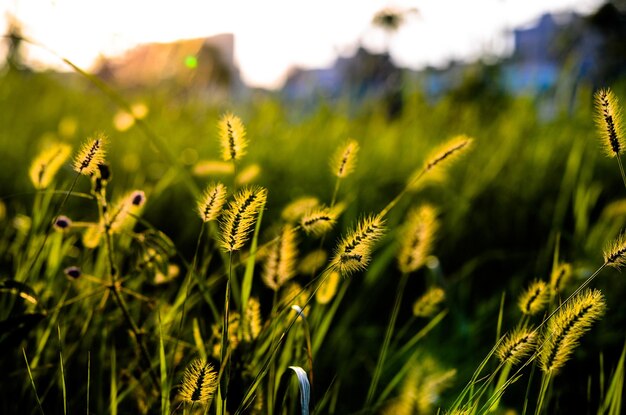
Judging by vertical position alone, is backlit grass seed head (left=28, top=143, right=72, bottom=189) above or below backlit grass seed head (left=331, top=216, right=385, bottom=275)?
above

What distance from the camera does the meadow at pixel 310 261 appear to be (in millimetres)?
837

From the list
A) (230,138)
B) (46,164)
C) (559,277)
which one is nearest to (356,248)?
(230,138)

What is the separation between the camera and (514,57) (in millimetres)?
3910

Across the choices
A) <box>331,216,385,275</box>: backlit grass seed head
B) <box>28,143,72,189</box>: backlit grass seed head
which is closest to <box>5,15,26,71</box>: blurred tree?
<box>28,143,72,189</box>: backlit grass seed head

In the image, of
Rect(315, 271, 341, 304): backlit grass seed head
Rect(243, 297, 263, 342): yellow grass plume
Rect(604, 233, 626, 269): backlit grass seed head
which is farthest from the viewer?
Rect(315, 271, 341, 304): backlit grass seed head

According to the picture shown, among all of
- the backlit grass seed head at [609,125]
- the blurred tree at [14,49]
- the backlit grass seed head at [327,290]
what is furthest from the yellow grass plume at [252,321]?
the blurred tree at [14,49]

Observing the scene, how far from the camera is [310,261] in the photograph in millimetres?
1438

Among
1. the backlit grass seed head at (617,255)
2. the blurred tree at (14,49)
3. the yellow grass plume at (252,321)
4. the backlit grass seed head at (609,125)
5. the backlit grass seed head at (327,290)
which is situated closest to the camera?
the backlit grass seed head at (617,255)

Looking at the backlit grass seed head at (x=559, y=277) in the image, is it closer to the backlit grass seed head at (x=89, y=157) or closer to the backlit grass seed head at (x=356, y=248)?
the backlit grass seed head at (x=356, y=248)

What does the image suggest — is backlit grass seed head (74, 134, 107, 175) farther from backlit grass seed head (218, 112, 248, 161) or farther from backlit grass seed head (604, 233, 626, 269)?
backlit grass seed head (604, 233, 626, 269)

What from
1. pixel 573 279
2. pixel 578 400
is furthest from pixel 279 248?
pixel 573 279

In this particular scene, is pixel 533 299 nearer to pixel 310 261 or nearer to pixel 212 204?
pixel 212 204

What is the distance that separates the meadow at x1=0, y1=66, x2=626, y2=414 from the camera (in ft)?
2.75

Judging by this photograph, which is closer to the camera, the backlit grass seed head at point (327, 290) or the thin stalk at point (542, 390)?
the thin stalk at point (542, 390)
